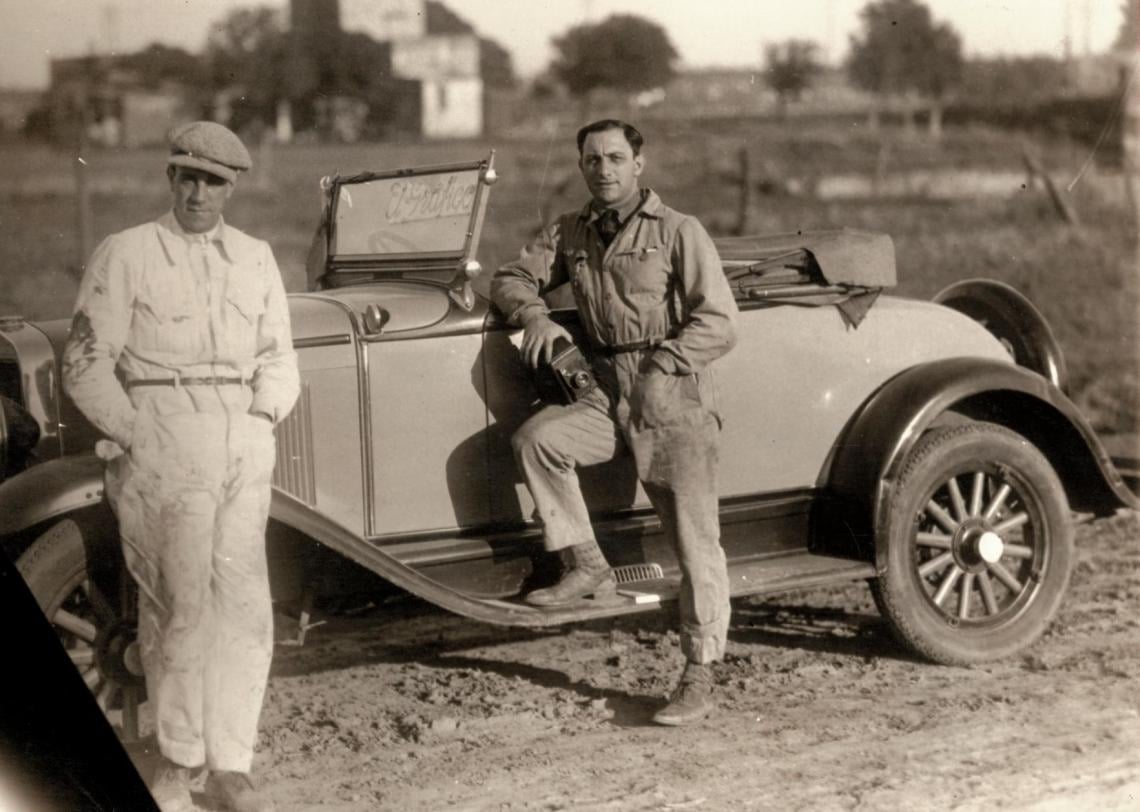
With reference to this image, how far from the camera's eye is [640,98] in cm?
1780

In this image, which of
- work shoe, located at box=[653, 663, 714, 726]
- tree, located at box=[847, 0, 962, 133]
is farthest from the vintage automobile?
tree, located at box=[847, 0, 962, 133]

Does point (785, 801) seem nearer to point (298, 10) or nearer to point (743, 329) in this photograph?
point (743, 329)

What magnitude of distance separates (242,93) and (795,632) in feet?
46.1

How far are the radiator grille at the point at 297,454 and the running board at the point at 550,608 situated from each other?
0.32 m

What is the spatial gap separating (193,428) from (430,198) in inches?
66.8

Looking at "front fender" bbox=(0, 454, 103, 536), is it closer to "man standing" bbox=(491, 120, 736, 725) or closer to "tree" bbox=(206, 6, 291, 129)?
"man standing" bbox=(491, 120, 736, 725)

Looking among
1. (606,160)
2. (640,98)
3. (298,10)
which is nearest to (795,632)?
(606,160)

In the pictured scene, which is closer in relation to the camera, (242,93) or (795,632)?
(795,632)

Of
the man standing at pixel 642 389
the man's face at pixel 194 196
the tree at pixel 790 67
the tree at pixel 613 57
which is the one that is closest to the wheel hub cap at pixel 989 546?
the man standing at pixel 642 389

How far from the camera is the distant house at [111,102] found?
4094mm

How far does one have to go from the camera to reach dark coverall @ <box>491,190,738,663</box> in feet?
13.3

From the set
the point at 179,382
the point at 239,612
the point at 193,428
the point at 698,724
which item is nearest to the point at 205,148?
the point at 179,382

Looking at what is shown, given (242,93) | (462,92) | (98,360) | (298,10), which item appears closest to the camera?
(98,360)

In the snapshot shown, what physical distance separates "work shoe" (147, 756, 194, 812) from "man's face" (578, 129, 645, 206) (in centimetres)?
200
